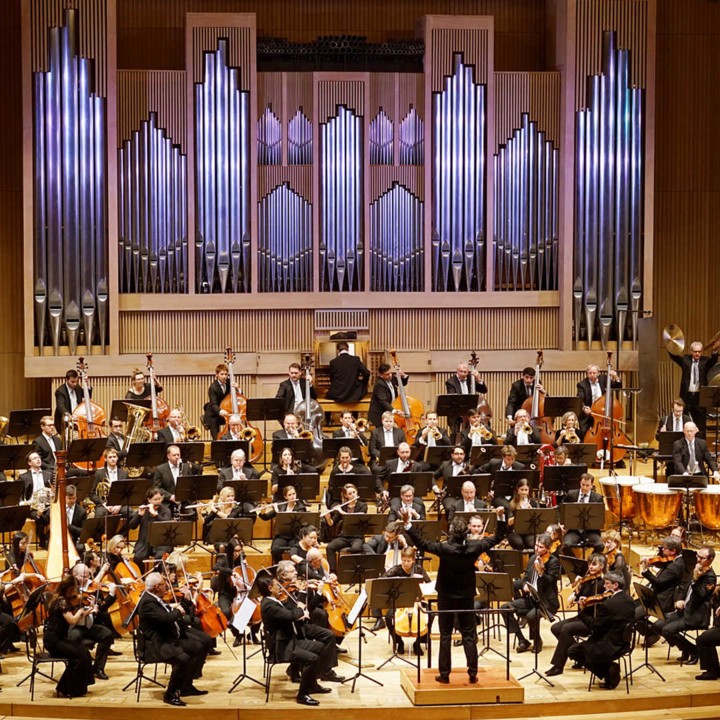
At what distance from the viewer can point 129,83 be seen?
14.3 m

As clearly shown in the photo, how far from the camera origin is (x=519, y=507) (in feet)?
36.2

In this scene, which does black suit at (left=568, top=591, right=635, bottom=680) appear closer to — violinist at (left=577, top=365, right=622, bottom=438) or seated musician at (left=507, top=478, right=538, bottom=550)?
seated musician at (left=507, top=478, right=538, bottom=550)

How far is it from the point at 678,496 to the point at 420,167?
510cm

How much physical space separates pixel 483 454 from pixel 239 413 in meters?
2.49

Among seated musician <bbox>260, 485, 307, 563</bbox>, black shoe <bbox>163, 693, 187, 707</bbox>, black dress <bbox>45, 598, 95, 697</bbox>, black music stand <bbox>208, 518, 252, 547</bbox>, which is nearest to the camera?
black shoe <bbox>163, 693, 187, 707</bbox>

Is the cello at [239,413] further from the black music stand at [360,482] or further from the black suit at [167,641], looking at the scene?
the black suit at [167,641]

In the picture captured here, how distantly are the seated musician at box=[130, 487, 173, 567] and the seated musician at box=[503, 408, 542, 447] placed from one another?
336 cm

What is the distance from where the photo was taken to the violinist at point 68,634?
352 inches

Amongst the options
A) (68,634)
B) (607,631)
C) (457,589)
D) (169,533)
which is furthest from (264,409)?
(607,631)

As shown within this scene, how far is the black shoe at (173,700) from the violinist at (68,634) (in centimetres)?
58

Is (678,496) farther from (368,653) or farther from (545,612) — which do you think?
(368,653)

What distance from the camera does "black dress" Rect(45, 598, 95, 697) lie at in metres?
8.95

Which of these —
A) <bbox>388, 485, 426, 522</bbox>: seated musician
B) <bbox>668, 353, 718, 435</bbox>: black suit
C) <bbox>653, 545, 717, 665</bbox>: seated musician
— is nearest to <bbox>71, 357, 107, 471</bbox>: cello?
<bbox>388, 485, 426, 522</bbox>: seated musician

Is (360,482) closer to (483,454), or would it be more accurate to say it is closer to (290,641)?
(483,454)
